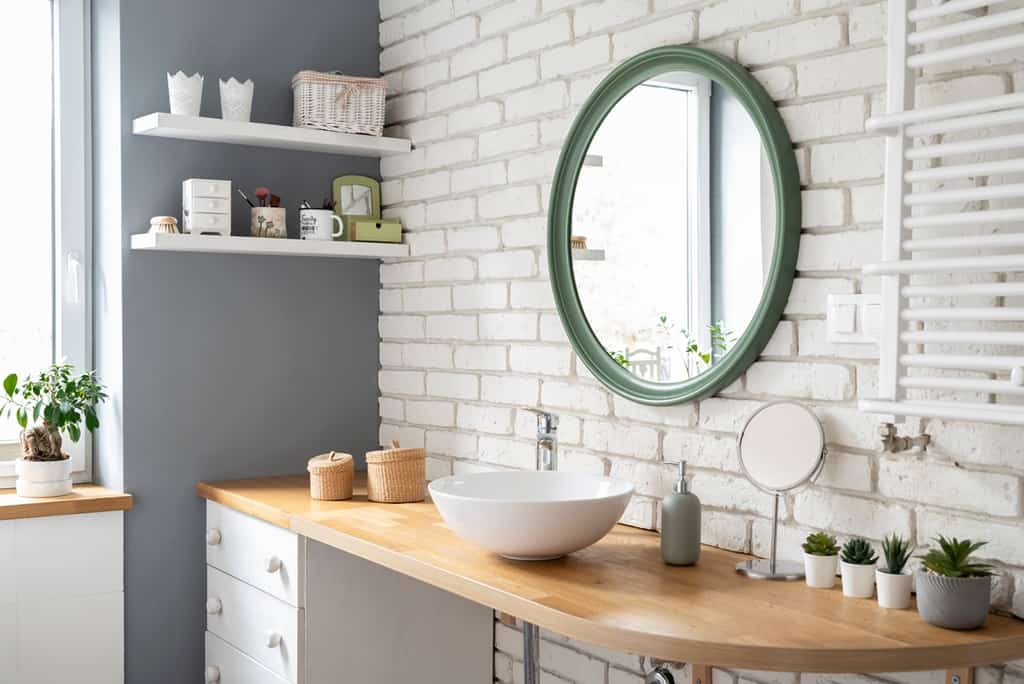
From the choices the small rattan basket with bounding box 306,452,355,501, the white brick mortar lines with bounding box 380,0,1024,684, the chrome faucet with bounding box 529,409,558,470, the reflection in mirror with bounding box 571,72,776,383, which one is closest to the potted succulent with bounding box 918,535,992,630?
the white brick mortar lines with bounding box 380,0,1024,684

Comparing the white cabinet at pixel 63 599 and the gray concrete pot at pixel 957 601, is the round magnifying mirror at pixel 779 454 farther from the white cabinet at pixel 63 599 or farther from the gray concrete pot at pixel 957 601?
the white cabinet at pixel 63 599

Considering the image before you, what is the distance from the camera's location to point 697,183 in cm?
223

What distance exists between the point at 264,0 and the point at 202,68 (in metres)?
0.29

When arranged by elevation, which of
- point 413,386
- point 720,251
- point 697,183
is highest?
point 697,183

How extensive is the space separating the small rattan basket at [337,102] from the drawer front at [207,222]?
1.24 ft

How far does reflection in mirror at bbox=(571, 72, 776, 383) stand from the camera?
2146mm

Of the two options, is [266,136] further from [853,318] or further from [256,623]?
[853,318]

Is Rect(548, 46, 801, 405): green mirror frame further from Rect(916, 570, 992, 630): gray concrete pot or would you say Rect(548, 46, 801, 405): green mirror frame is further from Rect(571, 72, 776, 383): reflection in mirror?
Rect(916, 570, 992, 630): gray concrete pot

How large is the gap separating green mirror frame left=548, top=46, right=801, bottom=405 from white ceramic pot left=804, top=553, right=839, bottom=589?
0.42m

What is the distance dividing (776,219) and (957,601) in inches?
30.7

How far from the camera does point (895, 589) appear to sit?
1.73m

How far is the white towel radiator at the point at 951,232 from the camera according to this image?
5.20ft

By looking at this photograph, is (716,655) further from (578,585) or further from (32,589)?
(32,589)

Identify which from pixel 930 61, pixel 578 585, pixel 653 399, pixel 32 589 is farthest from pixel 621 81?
pixel 32 589
